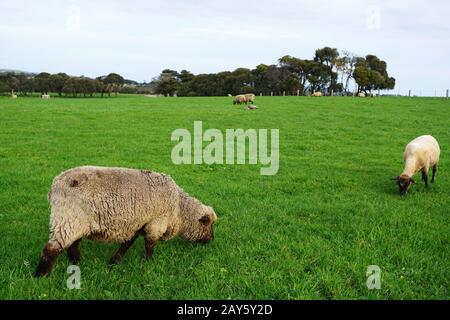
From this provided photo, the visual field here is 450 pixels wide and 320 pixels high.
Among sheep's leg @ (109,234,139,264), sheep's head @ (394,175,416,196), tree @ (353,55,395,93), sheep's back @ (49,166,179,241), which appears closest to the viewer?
sheep's back @ (49,166,179,241)

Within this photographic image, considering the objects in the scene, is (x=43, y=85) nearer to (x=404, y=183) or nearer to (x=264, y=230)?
(x=404, y=183)

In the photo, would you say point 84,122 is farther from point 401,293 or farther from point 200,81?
point 200,81

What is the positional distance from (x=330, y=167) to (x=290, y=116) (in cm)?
1591

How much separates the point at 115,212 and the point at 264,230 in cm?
343

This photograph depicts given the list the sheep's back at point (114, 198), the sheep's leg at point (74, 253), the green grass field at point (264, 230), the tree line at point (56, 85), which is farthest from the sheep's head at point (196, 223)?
the tree line at point (56, 85)

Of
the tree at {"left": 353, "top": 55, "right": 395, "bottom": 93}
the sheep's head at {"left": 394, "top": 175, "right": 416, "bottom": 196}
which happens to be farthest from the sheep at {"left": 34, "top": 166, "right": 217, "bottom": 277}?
the tree at {"left": 353, "top": 55, "right": 395, "bottom": 93}

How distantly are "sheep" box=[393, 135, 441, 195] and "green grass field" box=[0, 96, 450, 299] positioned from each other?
1.32 ft

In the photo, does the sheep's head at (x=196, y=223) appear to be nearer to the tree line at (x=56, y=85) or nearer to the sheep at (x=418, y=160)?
the sheep at (x=418, y=160)

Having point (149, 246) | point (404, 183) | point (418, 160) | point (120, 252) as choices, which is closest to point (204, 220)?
point (149, 246)

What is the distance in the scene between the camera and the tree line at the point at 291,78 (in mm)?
87500

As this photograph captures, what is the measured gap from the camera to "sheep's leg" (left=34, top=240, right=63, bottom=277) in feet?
18.2

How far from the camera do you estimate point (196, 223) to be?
7.45 m

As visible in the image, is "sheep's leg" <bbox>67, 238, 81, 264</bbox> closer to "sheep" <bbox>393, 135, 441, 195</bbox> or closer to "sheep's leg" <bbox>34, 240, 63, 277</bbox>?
"sheep's leg" <bbox>34, 240, 63, 277</bbox>

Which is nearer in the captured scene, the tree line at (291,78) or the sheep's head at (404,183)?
the sheep's head at (404,183)
